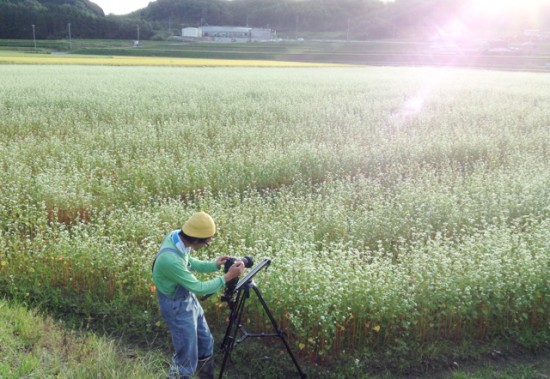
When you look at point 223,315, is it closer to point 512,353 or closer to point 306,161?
point 512,353

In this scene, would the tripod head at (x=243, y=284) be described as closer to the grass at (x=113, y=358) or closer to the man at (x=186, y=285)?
the man at (x=186, y=285)

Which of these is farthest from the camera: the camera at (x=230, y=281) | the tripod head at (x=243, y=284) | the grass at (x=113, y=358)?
the grass at (x=113, y=358)

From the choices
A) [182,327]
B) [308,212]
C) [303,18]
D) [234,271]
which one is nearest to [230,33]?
[303,18]

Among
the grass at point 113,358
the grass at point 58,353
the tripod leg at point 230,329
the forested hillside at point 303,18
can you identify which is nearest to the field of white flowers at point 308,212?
the grass at point 113,358

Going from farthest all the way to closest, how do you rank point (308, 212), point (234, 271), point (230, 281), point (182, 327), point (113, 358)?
point (308, 212) < point (113, 358) < point (182, 327) < point (230, 281) < point (234, 271)

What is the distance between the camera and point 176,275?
4742mm

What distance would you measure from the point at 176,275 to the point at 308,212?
177 inches

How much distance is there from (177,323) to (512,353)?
13.4ft

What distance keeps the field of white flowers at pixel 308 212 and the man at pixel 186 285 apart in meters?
1.12

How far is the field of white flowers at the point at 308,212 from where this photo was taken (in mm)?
5953

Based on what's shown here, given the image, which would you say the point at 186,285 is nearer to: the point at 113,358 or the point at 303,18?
the point at 113,358

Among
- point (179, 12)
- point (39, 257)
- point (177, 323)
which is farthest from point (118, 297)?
point (179, 12)

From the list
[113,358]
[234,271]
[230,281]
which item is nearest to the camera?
[234,271]

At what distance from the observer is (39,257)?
7.16 m
